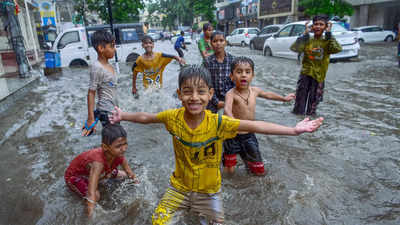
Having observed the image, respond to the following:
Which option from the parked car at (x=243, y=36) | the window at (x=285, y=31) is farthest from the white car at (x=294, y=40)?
the parked car at (x=243, y=36)

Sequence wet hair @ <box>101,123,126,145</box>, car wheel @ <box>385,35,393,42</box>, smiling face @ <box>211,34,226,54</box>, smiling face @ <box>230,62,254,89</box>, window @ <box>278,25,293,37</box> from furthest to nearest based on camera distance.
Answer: car wheel @ <box>385,35,393,42</box>, window @ <box>278,25,293,37</box>, smiling face @ <box>211,34,226,54</box>, smiling face @ <box>230,62,254,89</box>, wet hair @ <box>101,123,126,145</box>

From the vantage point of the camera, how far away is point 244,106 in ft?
9.75

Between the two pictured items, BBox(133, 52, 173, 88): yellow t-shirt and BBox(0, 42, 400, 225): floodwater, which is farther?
BBox(133, 52, 173, 88): yellow t-shirt

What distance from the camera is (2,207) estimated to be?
285 centimetres

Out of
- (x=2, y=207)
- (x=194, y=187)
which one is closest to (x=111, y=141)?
(x=194, y=187)

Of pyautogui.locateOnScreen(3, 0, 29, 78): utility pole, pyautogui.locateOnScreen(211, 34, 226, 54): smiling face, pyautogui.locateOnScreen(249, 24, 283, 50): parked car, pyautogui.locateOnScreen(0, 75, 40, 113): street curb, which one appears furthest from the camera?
pyautogui.locateOnScreen(249, 24, 283, 50): parked car

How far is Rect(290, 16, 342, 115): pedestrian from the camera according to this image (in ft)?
15.8

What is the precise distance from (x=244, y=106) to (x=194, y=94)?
1.20m

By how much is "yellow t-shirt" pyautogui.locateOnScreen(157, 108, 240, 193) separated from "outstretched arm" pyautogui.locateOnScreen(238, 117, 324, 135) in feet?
0.27

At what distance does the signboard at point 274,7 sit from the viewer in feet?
108

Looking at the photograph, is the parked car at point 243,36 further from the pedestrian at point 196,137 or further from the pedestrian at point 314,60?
the pedestrian at point 196,137

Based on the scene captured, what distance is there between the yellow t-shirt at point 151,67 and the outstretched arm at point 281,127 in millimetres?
3657

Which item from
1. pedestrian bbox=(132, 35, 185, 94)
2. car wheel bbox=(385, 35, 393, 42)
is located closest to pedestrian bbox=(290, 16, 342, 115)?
pedestrian bbox=(132, 35, 185, 94)

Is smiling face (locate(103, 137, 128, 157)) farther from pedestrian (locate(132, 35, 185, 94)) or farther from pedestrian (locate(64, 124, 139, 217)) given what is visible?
pedestrian (locate(132, 35, 185, 94))
